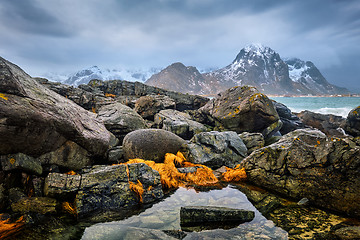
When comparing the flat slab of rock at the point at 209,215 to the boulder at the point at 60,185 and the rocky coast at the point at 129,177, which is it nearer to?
the rocky coast at the point at 129,177

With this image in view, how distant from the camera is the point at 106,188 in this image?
16.5 ft

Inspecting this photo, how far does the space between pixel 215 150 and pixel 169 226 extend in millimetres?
4872

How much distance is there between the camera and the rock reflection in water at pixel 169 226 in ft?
12.3

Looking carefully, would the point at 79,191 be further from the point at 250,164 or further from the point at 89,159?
the point at 250,164

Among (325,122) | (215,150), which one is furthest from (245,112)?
(325,122)

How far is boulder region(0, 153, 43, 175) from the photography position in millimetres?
4488

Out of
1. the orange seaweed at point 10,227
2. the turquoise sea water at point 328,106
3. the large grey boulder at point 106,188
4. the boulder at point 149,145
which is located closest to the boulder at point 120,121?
the boulder at point 149,145

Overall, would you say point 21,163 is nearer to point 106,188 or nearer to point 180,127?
point 106,188

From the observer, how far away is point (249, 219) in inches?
171

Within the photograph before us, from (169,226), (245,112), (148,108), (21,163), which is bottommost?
(169,226)

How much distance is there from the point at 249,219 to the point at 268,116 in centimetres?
937

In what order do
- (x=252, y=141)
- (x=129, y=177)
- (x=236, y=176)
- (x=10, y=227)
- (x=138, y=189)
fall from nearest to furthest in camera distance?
1. (x=10, y=227)
2. (x=138, y=189)
3. (x=129, y=177)
4. (x=236, y=176)
5. (x=252, y=141)

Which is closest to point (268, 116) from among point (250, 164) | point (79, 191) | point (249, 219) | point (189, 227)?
point (250, 164)

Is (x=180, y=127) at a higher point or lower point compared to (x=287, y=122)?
higher
